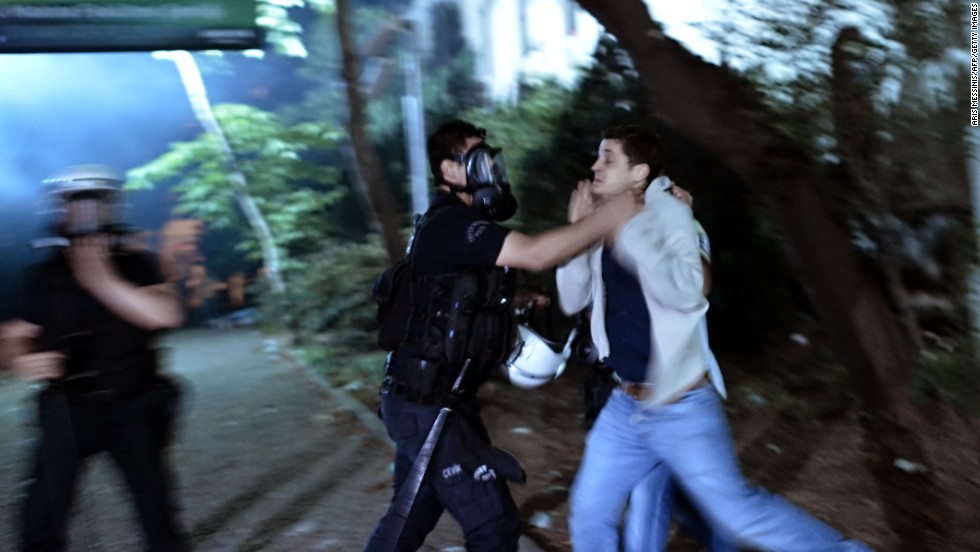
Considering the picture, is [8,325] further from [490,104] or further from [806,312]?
[490,104]

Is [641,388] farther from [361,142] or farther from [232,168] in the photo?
[232,168]

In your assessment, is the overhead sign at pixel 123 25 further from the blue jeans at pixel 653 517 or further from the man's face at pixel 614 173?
the blue jeans at pixel 653 517

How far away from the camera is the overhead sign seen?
6461mm

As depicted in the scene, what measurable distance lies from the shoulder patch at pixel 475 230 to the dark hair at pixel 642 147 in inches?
21.6

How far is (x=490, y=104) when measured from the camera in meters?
10.3

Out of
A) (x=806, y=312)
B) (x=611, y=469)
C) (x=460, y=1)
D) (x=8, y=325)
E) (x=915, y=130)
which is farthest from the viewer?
(x=460, y=1)

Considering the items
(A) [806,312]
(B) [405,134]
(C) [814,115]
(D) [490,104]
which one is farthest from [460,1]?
(C) [814,115]

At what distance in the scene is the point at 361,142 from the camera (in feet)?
25.5

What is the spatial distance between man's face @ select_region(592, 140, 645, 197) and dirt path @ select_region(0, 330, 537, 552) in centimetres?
192

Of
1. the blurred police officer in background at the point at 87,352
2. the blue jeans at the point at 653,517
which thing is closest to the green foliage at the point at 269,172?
the blurred police officer in background at the point at 87,352

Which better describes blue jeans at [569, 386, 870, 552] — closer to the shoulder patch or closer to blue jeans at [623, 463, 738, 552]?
blue jeans at [623, 463, 738, 552]

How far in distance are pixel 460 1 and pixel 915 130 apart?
11.4m

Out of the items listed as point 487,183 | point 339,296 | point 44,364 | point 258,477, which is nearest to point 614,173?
point 487,183

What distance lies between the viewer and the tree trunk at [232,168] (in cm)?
1350
